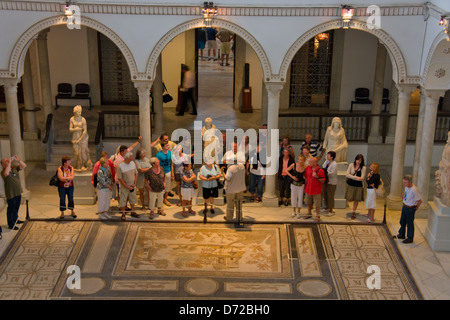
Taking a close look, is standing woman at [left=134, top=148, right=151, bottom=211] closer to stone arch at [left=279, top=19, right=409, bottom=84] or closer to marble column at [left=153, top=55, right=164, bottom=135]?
marble column at [left=153, top=55, right=164, bottom=135]

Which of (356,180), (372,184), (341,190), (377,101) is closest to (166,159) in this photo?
(341,190)

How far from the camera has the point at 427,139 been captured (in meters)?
13.0

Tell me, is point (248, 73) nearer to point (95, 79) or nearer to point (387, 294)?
point (95, 79)

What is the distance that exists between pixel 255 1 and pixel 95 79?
6696 millimetres

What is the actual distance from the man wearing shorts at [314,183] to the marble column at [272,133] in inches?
41.0

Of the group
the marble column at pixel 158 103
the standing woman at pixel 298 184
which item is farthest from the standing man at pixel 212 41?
the standing woman at pixel 298 184

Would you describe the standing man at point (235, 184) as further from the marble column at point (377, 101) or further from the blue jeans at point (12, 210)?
the marble column at point (377, 101)

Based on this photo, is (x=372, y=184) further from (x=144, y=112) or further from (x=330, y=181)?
(x=144, y=112)

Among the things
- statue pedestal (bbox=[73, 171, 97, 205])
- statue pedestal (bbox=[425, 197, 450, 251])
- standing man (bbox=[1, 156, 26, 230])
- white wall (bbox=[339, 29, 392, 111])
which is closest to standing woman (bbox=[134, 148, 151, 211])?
statue pedestal (bbox=[73, 171, 97, 205])

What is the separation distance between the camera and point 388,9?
41.4ft

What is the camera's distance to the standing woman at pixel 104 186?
12.4m

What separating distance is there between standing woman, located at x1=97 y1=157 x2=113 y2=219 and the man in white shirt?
415 centimetres

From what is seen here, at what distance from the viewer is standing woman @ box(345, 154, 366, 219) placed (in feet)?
41.5

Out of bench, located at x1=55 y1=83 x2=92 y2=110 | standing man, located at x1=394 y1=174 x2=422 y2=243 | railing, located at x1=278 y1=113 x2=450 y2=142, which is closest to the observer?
standing man, located at x1=394 y1=174 x2=422 y2=243
